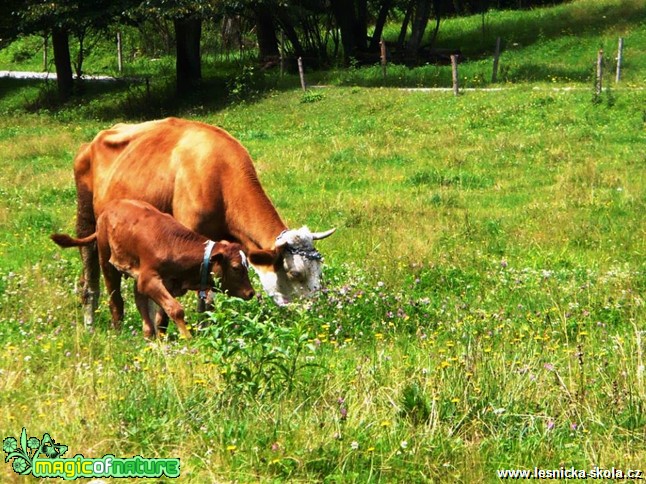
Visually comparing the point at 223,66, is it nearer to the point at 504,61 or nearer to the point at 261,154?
the point at 504,61

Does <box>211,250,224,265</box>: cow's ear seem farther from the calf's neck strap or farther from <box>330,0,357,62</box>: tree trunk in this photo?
<box>330,0,357,62</box>: tree trunk

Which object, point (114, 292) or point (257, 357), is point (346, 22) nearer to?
point (114, 292)

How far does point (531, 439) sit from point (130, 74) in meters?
44.0

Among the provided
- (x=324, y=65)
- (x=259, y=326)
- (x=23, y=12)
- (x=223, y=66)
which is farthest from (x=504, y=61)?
(x=259, y=326)

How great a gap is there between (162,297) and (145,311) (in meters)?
0.44

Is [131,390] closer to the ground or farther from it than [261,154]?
farther from it

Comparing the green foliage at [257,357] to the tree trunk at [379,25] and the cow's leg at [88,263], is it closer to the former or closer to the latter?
the cow's leg at [88,263]

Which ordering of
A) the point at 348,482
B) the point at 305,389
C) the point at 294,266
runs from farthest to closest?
1. the point at 294,266
2. the point at 305,389
3. the point at 348,482

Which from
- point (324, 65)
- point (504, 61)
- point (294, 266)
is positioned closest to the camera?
point (294, 266)

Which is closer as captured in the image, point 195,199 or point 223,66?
point 195,199

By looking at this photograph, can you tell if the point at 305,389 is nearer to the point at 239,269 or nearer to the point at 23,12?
the point at 239,269

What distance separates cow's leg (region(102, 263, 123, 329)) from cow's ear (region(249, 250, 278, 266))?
1314 mm

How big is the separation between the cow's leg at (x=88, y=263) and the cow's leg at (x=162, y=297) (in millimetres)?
1409

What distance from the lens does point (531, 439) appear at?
5.69 metres
